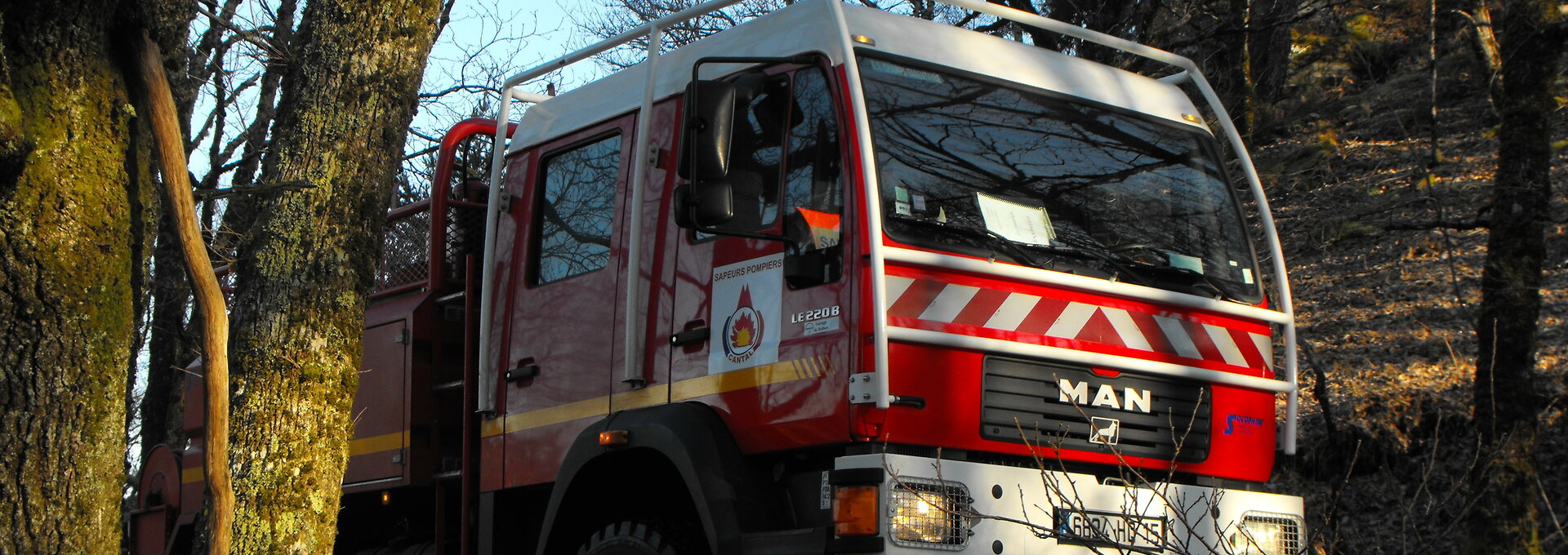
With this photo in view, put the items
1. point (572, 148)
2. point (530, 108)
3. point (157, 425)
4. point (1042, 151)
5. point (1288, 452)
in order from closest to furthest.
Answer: point (1042, 151) < point (1288, 452) < point (572, 148) < point (530, 108) < point (157, 425)

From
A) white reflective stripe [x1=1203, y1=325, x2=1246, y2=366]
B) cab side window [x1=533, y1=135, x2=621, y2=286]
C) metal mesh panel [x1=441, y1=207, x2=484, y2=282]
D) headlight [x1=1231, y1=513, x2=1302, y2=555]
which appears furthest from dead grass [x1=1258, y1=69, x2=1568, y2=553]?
metal mesh panel [x1=441, y1=207, x2=484, y2=282]

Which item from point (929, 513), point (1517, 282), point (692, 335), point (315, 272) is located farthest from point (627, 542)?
point (1517, 282)

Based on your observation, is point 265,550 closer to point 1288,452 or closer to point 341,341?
point 341,341

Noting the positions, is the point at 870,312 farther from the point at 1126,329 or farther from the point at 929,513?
the point at 1126,329

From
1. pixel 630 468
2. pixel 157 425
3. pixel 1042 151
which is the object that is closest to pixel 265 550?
pixel 630 468

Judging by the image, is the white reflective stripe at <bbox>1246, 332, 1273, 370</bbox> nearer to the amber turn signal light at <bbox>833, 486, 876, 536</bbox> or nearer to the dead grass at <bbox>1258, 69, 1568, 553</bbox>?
the dead grass at <bbox>1258, 69, 1568, 553</bbox>

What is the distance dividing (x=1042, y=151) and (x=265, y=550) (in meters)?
2.88

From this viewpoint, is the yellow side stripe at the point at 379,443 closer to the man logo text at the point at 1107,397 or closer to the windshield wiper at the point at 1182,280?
the man logo text at the point at 1107,397

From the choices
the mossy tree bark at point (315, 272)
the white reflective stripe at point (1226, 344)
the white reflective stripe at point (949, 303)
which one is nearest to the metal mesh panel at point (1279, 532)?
the white reflective stripe at point (1226, 344)

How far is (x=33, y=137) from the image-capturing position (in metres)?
3.65

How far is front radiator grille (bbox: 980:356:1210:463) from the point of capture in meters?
4.61

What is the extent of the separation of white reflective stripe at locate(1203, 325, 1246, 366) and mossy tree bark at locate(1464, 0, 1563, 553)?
9.89ft

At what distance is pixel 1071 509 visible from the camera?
4414 millimetres

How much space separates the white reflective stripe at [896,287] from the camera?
438 cm
